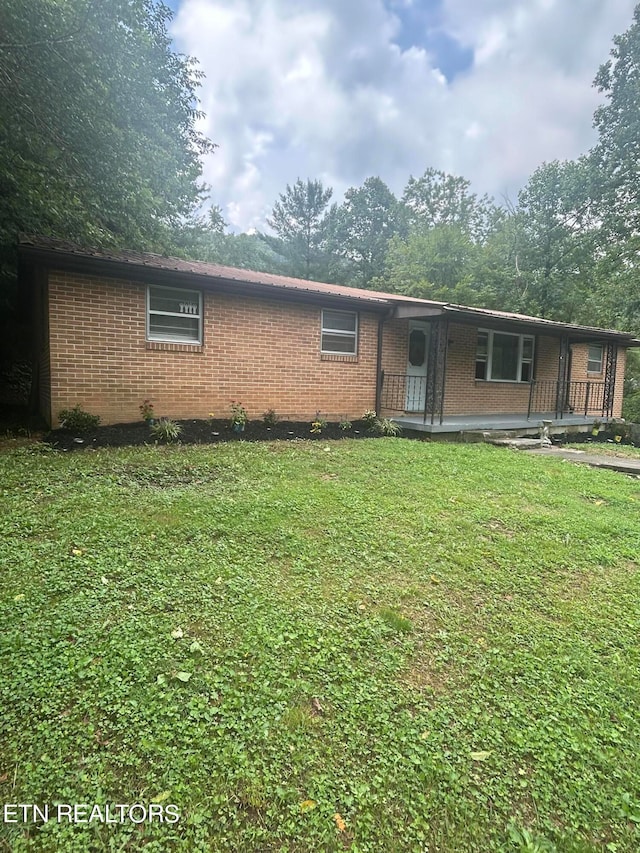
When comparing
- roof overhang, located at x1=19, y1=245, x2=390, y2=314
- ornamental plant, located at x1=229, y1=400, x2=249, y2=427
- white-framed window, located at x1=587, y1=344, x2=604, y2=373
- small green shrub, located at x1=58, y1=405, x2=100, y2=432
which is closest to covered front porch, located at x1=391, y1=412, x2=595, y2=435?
roof overhang, located at x1=19, y1=245, x2=390, y2=314

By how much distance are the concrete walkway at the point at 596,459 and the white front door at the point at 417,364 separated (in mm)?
3276

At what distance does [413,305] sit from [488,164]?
23.1 metres

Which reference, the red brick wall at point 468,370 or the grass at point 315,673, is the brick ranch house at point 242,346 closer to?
the red brick wall at point 468,370

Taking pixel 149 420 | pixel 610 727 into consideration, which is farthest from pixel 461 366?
pixel 610 727

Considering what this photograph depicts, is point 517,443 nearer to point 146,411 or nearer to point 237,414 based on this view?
point 237,414

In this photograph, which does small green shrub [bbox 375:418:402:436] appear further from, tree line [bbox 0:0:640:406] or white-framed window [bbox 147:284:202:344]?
tree line [bbox 0:0:640:406]

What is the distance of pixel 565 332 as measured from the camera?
40.3 feet

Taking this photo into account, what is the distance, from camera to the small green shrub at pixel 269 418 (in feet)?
29.5

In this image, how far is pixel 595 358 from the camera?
53.4ft

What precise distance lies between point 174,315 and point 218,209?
91.2ft

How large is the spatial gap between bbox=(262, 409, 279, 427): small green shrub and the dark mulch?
8 centimetres

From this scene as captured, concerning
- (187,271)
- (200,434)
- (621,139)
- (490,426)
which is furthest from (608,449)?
(621,139)

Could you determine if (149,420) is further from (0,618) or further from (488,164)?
(488,164)

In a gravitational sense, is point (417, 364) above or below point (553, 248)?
below
